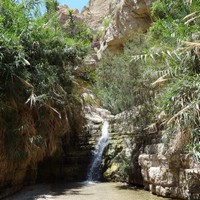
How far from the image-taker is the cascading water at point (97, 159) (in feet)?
42.3

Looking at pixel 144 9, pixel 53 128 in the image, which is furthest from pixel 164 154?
pixel 144 9

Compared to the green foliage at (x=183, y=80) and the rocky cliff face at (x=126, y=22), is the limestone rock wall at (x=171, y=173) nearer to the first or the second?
the green foliage at (x=183, y=80)

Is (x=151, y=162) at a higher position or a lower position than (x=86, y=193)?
higher

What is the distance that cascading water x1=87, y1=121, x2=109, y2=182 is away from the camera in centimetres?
1290

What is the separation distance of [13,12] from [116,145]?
7.05m

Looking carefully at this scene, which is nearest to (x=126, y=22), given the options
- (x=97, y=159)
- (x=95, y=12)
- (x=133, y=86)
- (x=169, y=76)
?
(x=133, y=86)

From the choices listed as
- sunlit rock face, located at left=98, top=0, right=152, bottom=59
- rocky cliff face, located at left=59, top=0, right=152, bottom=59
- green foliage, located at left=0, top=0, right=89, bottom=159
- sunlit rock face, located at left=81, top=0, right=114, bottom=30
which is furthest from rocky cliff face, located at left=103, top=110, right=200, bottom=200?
sunlit rock face, located at left=81, top=0, right=114, bottom=30

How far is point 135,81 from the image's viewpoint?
11.1 m

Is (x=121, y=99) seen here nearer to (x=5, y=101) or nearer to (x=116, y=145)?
(x=116, y=145)

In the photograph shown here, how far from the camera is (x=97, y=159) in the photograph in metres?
13.3

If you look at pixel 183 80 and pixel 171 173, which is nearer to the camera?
pixel 183 80

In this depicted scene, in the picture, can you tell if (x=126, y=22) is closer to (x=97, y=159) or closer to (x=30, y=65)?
(x=97, y=159)

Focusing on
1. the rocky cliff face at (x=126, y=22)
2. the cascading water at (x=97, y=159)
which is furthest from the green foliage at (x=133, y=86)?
the rocky cliff face at (x=126, y=22)

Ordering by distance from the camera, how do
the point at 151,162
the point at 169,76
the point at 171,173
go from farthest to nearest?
the point at 151,162
the point at 169,76
the point at 171,173
